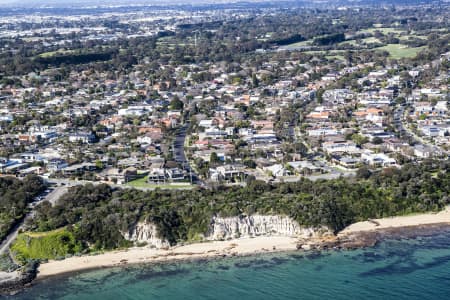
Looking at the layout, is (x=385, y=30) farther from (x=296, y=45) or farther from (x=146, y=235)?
(x=146, y=235)

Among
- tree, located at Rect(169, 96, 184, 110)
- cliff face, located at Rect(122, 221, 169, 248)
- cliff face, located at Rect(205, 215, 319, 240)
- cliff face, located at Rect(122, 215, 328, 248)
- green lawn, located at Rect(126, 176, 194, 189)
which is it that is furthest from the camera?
tree, located at Rect(169, 96, 184, 110)

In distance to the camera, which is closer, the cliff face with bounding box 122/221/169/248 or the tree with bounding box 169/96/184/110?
the cliff face with bounding box 122/221/169/248

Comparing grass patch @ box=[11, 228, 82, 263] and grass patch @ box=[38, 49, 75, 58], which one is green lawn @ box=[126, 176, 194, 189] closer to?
grass patch @ box=[11, 228, 82, 263]

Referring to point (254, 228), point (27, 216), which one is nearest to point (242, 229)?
point (254, 228)

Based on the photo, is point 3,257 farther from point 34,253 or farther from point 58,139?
point 58,139

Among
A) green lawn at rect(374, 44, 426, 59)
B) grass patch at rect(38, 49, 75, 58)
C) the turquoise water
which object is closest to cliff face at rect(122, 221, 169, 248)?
the turquoise water
